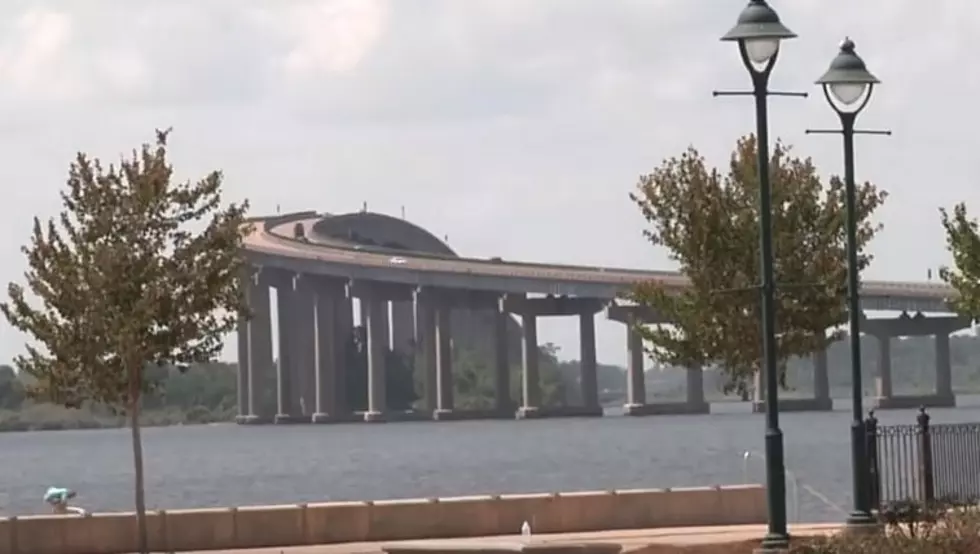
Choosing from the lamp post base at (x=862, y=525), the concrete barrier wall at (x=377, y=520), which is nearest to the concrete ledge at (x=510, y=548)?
the lamp post base at (x=862, y=525)

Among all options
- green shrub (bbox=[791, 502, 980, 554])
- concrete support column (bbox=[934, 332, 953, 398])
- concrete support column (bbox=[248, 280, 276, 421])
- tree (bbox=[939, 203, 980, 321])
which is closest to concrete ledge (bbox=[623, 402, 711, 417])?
concrete support column (bbox=[934, 332, 953, 398])

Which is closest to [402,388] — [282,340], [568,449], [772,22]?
[282,340]

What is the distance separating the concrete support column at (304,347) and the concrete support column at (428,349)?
22.1 ft

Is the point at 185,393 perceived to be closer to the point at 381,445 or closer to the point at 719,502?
the point at 381,445

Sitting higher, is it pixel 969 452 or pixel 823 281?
pixel 823 281

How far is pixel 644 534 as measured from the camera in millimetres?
28406

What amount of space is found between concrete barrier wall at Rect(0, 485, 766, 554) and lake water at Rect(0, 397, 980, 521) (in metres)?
6.98

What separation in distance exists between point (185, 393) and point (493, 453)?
2493 inches

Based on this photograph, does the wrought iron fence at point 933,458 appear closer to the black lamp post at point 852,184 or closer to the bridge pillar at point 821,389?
the black lamp post at point 852,184

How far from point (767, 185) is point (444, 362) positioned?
390 ft

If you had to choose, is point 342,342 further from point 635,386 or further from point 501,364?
point 635,386

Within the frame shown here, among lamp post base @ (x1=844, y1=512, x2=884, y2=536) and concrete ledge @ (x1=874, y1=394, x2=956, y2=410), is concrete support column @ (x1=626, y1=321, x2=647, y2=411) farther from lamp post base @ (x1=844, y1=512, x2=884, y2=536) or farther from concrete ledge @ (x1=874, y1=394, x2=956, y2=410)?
lamp post base @ (x1=844, y1=512, x2=884, y2=536)

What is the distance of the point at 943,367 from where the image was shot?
147 metres

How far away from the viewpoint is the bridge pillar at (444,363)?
451 feet
